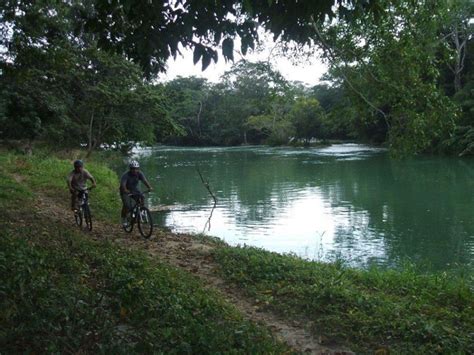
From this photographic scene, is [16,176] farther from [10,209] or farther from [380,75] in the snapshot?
[380,75]

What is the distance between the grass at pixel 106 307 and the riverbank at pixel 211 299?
1 centimetres

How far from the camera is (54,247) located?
7.41m

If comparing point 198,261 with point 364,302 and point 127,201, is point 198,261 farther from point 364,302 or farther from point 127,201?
point 364,302

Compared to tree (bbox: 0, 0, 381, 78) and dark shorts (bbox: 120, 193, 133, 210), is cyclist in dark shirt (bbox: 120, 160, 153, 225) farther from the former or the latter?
tree (bbox: 0, 0, 381, 78)

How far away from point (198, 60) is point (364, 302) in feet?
11.2

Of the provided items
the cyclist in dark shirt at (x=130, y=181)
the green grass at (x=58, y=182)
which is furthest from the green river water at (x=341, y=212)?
the cyclist in dark shirt at (x=130, y=181)

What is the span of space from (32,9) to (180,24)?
7.41 meters

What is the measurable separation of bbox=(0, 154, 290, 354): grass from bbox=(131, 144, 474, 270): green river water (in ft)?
19.9

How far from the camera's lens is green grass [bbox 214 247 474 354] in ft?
16.6

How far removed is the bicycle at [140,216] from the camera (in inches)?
391

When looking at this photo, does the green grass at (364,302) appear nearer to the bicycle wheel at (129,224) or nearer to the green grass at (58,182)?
the bicycle wheel at (129,224)

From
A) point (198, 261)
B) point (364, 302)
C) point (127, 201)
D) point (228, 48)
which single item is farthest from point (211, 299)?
point (127, 201)

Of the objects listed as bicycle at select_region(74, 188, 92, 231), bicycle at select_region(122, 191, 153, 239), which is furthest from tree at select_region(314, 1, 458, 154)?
bicycle at select_region(74, 188, 92, 231)

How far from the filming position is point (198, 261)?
27.1ft
